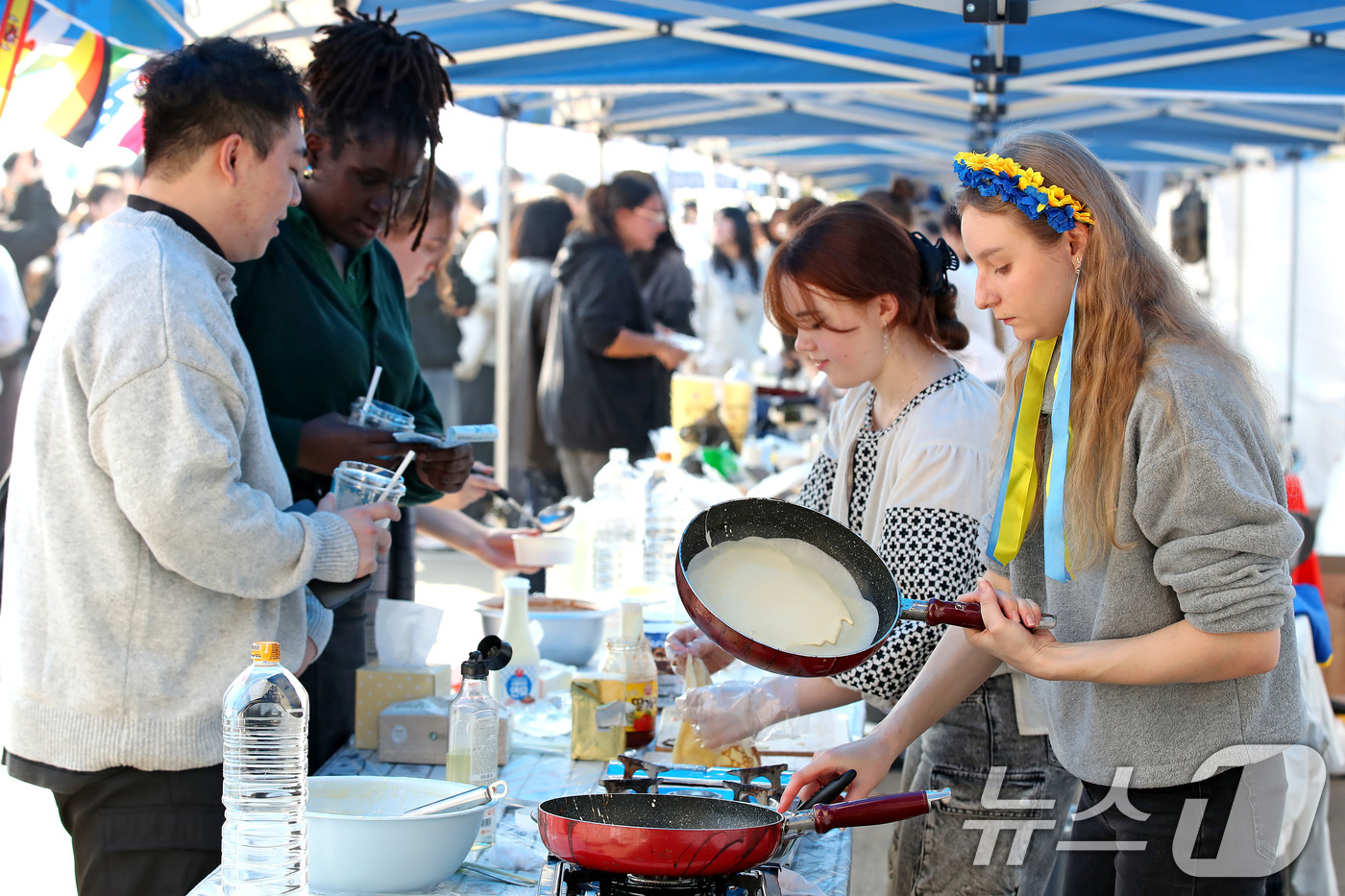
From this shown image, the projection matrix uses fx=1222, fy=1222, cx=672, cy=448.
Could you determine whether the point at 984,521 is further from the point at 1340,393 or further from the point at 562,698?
the point at 1340,393

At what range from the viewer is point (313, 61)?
7.97 feet

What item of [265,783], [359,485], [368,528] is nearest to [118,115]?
[359,485]

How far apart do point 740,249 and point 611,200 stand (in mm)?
2977

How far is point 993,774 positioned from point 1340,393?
645cm

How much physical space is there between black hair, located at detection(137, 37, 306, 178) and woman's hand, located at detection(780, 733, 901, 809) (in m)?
1.17

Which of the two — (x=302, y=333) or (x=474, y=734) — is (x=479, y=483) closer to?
(x=302, y=333)

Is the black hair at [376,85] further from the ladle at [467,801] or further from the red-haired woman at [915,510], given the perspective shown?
the ladle at [467,801]

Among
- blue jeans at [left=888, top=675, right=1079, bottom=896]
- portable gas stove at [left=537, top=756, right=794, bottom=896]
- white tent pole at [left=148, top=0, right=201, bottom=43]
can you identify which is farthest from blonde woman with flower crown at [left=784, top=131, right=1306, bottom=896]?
white tent pole at [left=148, top=0, right=201, bottom=43]

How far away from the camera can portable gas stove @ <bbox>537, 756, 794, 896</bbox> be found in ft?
4.09

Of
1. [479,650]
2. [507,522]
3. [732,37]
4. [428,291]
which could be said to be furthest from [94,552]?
[428,291]

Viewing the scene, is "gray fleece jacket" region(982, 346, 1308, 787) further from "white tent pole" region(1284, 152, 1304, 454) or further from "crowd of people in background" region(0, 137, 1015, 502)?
"white tent pole" region(1284, 152, 1304, 454)

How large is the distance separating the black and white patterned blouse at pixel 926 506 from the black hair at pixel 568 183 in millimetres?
7273

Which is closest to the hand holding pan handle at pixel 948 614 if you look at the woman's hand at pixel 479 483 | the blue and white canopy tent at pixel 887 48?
the woman's hand at pixel 479 483

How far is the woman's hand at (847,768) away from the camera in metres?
1.47
